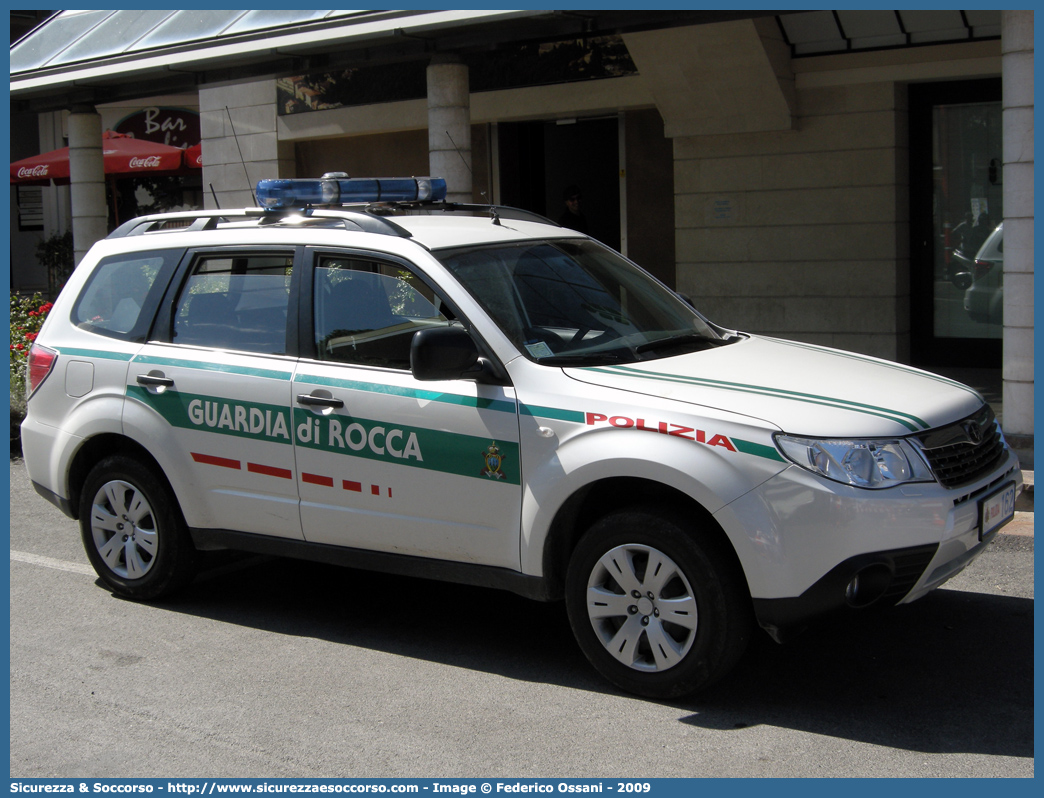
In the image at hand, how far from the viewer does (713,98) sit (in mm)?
11875

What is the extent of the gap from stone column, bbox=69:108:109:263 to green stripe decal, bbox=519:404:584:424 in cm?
1133

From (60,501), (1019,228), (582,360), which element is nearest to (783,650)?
(582,360)

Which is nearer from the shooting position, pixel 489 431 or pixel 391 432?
pixel 489 431

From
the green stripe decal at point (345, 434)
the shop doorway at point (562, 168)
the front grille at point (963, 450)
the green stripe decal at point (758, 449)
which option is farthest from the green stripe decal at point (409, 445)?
the shop doorway at point (562, 168)

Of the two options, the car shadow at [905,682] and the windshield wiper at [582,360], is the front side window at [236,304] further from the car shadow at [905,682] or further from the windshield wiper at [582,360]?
the car shadow at [905,682]

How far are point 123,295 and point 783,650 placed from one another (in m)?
Answer: 3.71

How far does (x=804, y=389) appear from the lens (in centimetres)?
433

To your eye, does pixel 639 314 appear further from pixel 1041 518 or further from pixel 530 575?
pixel 1041 518

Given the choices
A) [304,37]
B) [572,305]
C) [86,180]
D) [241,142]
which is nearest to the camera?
[572,305]

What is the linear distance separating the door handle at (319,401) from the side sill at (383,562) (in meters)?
0.65

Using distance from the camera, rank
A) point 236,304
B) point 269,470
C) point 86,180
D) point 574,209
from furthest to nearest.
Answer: point 86,180
point 574,209
point 236,304
point 269,470

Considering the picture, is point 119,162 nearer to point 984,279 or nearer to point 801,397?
point 984,279

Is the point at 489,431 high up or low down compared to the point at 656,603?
up

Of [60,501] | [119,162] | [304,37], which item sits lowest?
[60,501]
